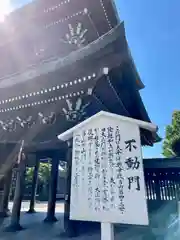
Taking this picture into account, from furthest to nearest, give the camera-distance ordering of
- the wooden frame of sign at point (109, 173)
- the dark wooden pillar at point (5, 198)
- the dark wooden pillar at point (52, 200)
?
the dark wooden pillar at point (5, 198) < the dark wooden pillar at point (52, 200) < the wooden frame of sign at point (109, 173)

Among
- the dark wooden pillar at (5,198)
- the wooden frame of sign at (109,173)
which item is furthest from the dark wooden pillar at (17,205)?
the wooden frame of sign at (109,173)

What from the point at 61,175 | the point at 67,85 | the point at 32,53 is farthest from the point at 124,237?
the point at 61,175

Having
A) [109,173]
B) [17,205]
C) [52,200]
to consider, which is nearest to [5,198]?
[52,200]

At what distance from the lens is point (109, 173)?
2.72 meters

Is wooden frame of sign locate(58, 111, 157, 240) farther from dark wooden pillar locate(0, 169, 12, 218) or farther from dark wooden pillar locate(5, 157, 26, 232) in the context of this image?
dark wooden pillar locate(0, 169, 12, 218)

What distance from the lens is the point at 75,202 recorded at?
2.79 metres

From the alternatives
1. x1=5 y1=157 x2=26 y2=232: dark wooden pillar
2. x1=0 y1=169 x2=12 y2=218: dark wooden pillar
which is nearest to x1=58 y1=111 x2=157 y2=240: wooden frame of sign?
x1=5 y1=157 x2=26 y2=232: dark wooden pillar

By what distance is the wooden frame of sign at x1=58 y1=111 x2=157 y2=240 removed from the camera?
248 centimetres

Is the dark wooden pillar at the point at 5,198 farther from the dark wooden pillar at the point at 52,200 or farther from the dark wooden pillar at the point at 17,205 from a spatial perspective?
the dark wooden pillar at the point at 17,205

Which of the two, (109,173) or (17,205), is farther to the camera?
(17,205)

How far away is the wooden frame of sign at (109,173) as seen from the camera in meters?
2.48

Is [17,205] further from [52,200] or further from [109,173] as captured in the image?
[109,173]

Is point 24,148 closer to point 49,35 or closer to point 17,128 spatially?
point 17,128

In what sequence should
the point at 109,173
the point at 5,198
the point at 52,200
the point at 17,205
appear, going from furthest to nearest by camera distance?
the point at 5,198 → the point at 52,200 → the point at 17,205 → the point at 109,173
